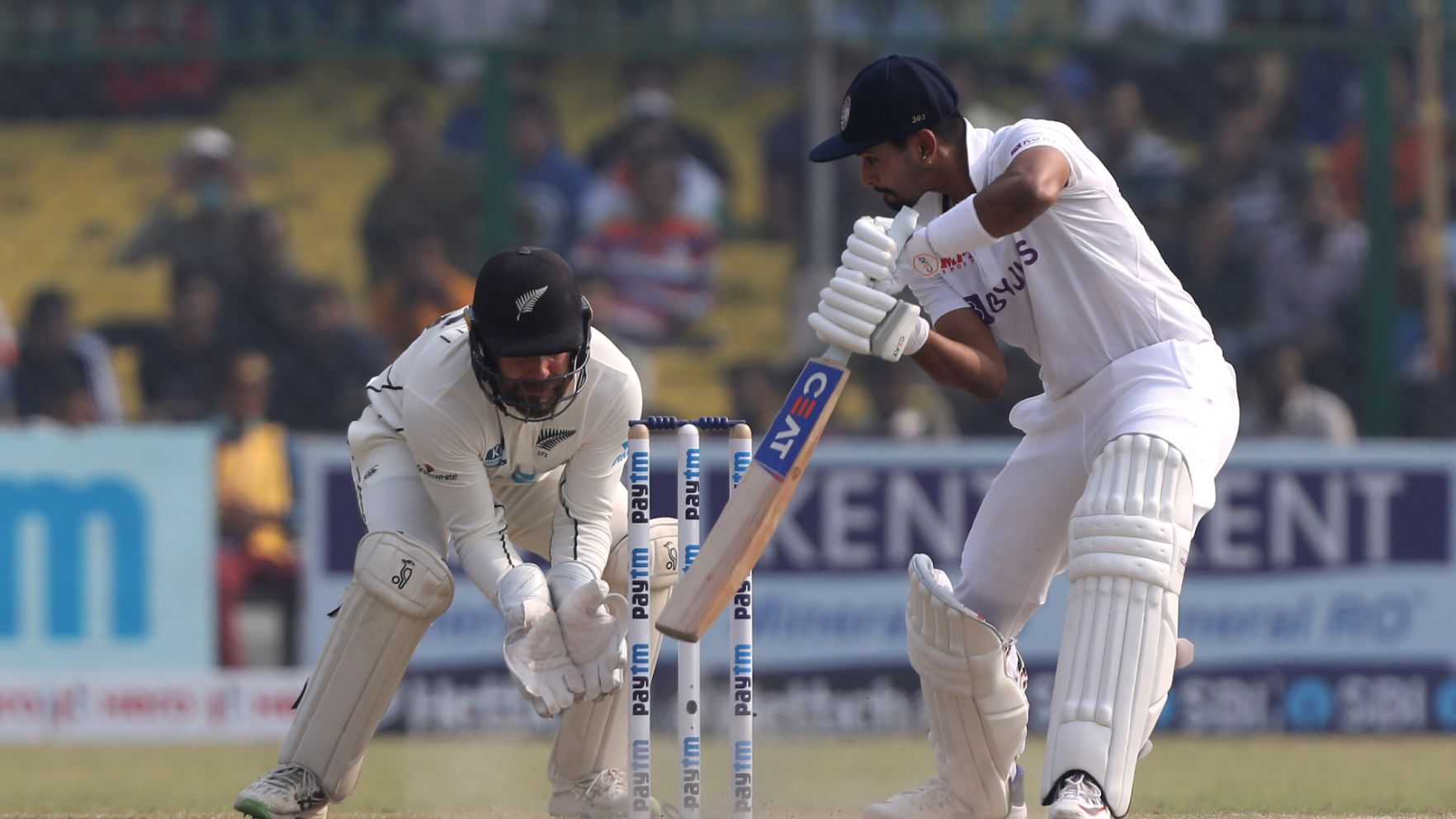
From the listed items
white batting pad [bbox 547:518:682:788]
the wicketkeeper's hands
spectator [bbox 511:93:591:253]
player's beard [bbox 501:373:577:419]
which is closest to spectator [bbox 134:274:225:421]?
spectator [bbox 511:93:591:253]

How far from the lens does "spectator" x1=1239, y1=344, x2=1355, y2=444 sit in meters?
9.01

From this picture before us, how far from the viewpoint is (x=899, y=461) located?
8328 mm

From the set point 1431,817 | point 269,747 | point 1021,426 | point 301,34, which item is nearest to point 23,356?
point 301,34

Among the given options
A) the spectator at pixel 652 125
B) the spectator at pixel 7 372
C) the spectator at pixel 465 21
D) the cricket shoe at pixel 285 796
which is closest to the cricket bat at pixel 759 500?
the cricket shoe at pixel 285 796

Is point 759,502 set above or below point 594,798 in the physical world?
above

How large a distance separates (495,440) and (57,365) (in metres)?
5.62

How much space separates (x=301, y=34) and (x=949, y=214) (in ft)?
20.8

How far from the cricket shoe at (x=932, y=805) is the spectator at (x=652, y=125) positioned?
229 inches

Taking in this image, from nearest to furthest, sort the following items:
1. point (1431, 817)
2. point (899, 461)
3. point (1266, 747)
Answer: point (1431, 817), point (1266, 747), point (899, 461)

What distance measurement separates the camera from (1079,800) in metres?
3.74

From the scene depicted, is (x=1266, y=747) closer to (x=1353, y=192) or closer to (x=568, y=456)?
(x=1353, y=192)

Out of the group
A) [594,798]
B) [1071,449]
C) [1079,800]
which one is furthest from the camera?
[594,798]

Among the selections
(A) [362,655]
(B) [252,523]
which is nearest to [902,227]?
(A) [362,655]

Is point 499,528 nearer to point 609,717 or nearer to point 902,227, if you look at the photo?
point 609,717
